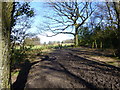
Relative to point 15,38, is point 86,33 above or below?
above

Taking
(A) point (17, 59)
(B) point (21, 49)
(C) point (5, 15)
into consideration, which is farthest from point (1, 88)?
(B) point (21, 49)

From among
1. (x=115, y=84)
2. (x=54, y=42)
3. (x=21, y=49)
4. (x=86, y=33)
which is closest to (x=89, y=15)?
(x=86, y=33)

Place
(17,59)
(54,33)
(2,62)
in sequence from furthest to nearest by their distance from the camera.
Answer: (54,33), (17,59), (2,62)

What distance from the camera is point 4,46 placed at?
1712 millimetres

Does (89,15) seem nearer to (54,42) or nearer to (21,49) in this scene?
(54,42)

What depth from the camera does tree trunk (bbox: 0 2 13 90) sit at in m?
1.68

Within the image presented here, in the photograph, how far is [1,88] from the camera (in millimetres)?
1710

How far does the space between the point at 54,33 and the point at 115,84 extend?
16.8 m

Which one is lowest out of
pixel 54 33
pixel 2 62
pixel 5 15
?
pixel 2 62

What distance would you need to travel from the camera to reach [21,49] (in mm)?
6129

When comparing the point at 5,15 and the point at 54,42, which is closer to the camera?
the point at 5,15

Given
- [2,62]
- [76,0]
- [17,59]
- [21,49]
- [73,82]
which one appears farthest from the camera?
[76,0]

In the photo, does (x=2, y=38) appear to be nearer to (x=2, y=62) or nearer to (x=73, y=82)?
(x=2, y=62)

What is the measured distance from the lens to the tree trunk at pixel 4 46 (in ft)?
5.51
